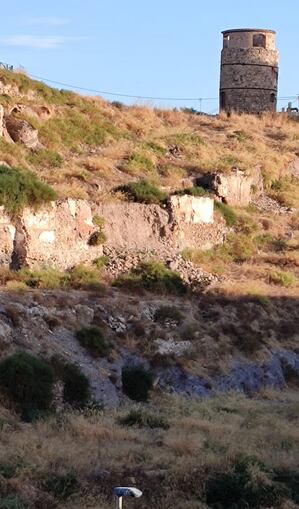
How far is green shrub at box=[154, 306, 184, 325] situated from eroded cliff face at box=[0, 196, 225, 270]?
3547 millimetres

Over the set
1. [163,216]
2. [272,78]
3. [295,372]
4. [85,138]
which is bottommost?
[295,372]

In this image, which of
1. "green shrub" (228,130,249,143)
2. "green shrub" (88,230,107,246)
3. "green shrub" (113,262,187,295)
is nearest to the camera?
"green shrub" (113,262,187,295)

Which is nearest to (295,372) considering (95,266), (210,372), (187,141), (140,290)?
(210,372)

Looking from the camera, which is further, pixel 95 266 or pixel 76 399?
pixel 95 266

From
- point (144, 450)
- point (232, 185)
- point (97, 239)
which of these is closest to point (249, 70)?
point (232, 185)

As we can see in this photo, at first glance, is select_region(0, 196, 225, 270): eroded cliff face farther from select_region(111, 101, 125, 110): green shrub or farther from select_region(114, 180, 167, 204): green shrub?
select_region(111, 101, 125, 110): green shrub

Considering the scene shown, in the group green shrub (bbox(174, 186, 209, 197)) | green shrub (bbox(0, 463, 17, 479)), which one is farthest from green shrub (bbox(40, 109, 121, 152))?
green shrub (bbox(0, 463, 17, 479))

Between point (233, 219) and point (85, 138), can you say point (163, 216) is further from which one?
point (85, 138)

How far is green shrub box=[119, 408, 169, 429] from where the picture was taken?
16.2m

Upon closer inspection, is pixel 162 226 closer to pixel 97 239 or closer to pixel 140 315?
pixel 97 239

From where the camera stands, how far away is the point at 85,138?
36375 mm

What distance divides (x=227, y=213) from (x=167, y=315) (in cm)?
1052

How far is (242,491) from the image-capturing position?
12188 mm

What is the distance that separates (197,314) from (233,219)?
915cm
